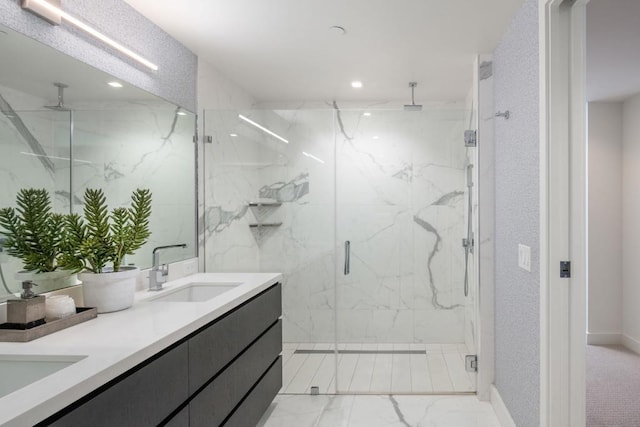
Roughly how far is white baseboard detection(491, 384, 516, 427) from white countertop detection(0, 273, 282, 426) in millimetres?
1567

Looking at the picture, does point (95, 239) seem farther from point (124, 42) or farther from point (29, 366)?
point (124, 42)

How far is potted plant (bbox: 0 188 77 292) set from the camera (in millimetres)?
1621

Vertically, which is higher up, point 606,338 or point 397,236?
point 397,236

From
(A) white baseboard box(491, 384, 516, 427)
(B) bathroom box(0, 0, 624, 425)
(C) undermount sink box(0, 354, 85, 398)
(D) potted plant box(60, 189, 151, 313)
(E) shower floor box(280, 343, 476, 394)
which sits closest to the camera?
(C) undermount sink box(0, 354, 85, 398)

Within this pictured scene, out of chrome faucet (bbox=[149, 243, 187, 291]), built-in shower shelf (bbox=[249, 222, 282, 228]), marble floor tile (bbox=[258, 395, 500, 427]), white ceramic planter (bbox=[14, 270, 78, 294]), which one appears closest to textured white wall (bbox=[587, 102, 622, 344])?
marble floor tile (bbox=[258, 395, 500, 427])

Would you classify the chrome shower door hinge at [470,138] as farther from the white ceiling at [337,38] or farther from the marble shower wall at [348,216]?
the white ceiling at [337,38]

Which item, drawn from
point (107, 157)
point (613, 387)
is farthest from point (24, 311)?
point (613, 387)

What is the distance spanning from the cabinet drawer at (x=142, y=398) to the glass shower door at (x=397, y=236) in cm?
184

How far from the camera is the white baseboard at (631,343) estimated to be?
3982 mm

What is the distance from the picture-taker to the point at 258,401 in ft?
8.09

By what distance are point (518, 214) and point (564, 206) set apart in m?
0.49

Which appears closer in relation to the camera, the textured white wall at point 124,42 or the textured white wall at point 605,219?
the textured white wall at point 124,42

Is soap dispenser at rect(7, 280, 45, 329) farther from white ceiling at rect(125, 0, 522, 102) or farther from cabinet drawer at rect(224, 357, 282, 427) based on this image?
white ceiling at rect(125, 0, 522, 102)

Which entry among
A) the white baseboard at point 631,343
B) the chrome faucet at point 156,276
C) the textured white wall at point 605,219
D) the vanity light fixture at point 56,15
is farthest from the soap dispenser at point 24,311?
the white baseboard at point 631,343
